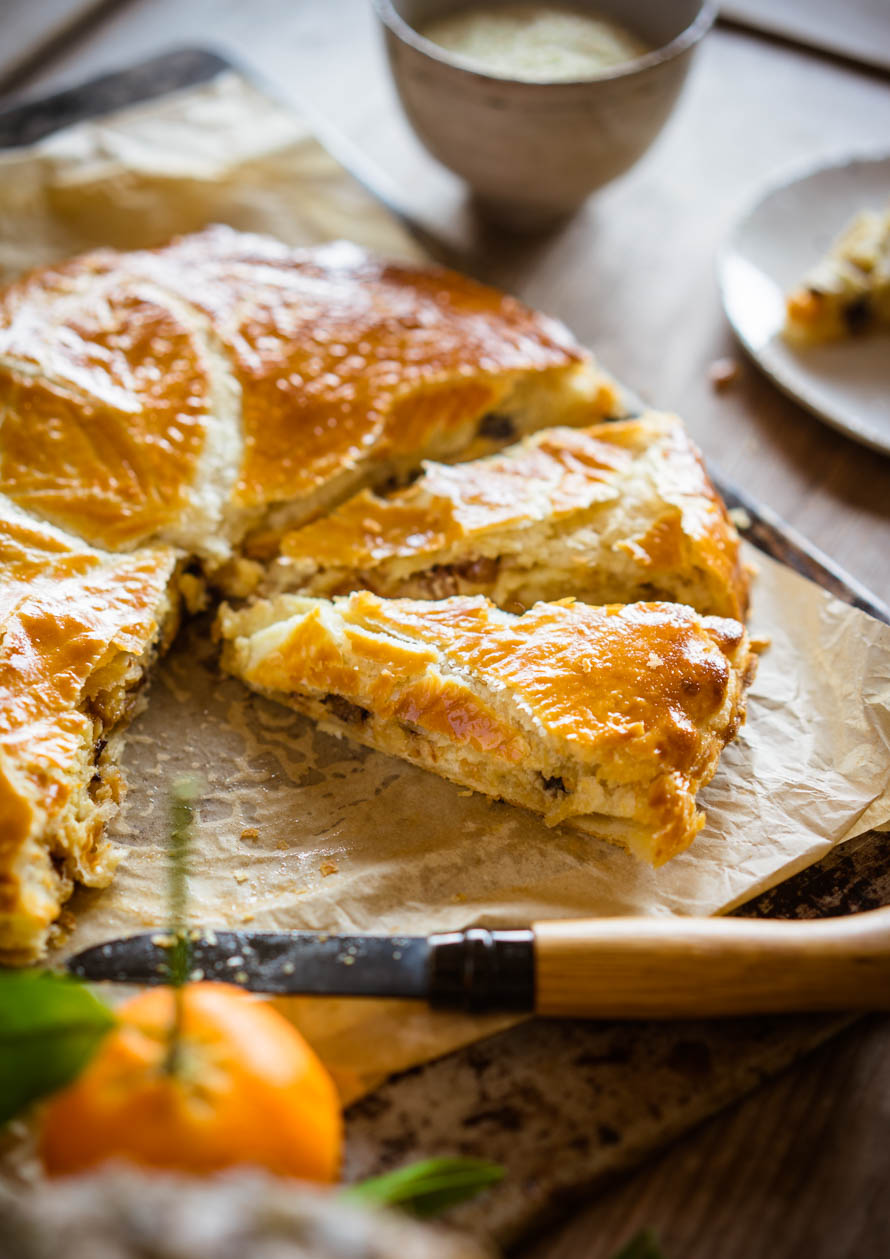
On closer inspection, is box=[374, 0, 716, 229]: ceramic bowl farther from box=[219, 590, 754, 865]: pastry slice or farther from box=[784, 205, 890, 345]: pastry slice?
box=[219, 590, 754, 865]: pastry slice

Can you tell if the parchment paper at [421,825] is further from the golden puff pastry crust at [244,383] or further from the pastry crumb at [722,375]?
the pastry crumb at [722,375]

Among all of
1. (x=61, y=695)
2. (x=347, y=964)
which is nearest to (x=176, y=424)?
(x=61, y=695)

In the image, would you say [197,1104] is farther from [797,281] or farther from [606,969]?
[797,281]

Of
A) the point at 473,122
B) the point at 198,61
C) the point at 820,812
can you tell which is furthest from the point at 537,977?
the point at 198,61

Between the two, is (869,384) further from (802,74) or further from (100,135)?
(100,135)

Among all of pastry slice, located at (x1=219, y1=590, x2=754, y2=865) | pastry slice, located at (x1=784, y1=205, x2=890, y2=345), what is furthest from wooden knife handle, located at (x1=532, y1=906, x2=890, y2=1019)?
pastry slice, located at (x1=784, y1=205, x2=890, y2=345)

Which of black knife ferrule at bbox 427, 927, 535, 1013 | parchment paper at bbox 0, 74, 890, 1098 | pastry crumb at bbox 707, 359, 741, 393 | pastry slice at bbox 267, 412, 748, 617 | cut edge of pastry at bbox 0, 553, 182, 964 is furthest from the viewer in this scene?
pastry crumb at bbox 707, 359, 741, 393

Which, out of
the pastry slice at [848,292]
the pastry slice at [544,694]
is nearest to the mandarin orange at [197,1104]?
the pastry slice at [544,694]
